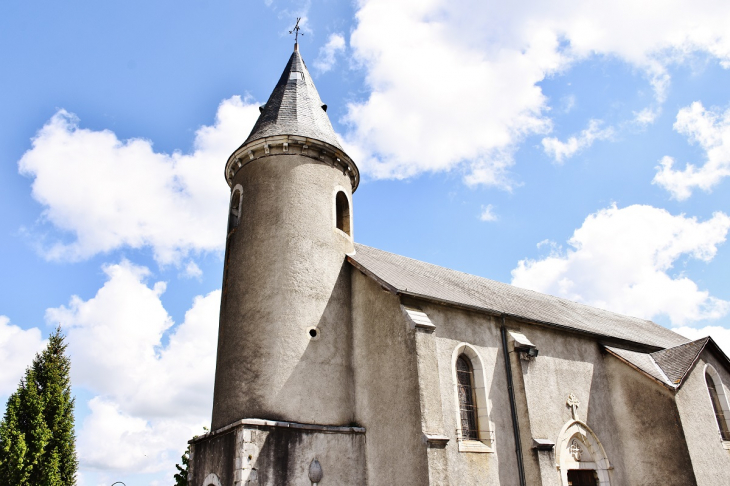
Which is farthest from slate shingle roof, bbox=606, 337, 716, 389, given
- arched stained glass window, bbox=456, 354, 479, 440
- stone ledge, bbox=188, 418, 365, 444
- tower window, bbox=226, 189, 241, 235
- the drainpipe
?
tower window, bbox=226, 189, 241, 235

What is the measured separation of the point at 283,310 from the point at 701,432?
12.8 m

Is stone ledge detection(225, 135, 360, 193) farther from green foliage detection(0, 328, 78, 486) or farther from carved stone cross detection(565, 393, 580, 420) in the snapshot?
green foliage detection(0, 328, 78, 486)

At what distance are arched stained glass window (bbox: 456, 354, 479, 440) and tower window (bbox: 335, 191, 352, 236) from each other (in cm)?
566

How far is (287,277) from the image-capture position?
14.6 m

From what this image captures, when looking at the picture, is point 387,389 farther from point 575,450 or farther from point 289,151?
point 289,151

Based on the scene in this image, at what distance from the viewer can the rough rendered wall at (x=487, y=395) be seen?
12328 mm

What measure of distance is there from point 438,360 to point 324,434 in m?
3.44

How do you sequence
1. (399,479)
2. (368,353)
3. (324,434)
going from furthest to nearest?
(368,353)
(324,434)
(399,479)

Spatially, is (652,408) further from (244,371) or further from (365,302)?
(244,371)

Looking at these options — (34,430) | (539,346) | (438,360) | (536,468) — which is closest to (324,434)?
(438,360)

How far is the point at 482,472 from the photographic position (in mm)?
12500

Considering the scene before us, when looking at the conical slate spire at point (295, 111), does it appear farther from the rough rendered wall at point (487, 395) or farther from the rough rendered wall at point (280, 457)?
the rough rendered wall at point (280, 457)

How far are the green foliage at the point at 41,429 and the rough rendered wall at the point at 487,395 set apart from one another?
15808 millimetres

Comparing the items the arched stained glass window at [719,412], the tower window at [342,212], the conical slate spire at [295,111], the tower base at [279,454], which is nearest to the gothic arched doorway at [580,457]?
the arched stained glass window at [719,412]
